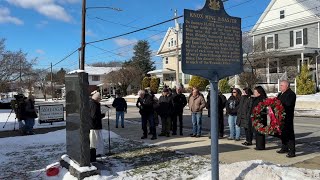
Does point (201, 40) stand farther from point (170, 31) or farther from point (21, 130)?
point (170, 31)

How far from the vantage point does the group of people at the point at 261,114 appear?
898cm

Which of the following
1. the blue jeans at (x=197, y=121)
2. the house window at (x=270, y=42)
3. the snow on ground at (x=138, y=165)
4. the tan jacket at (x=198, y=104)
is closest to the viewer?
the snow on ground at (x=138, y=165)

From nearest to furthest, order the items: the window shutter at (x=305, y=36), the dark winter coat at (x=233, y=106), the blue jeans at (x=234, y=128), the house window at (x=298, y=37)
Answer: the dark winter coat at (x=233, y=106) < the blue jeans at (x=234, y=128) < the window shutter at (x=305, y=36) < the house window at (x=298, y=37)

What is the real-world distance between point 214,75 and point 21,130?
1177cm

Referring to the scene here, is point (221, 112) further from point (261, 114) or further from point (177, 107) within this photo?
point (261, 114)

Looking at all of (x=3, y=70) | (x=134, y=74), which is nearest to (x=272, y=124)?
(x=3, y=70)

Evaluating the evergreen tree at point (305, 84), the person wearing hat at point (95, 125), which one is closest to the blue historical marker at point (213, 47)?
the person wearing hat at point (95, 125)

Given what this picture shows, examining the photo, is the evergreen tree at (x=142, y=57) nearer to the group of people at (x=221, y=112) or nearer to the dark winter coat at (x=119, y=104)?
the dark winter coat at (x=119, y=104)

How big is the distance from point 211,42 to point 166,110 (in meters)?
7.11

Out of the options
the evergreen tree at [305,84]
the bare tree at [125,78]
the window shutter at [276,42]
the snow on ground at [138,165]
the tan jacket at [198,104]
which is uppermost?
the window shutter at [276,42]

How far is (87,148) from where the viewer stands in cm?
763

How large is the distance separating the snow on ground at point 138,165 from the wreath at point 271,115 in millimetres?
1639

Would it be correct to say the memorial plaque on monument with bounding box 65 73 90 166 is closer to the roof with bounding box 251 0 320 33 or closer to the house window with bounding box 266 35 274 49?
the roof with bounding box 251 0 320 33

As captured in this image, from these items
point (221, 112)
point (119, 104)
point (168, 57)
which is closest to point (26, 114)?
point (119, 104)
